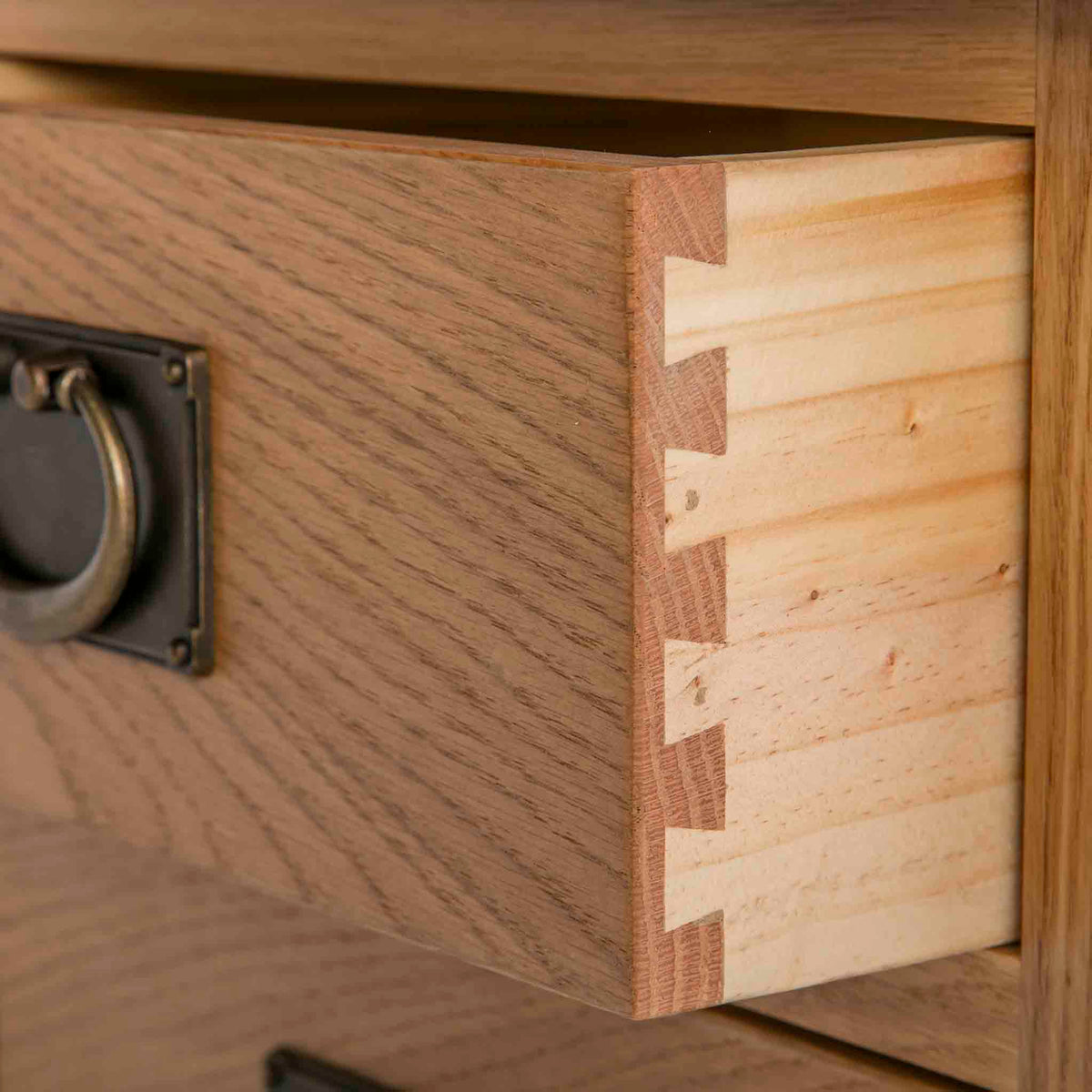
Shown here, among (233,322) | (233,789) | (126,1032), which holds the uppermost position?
(233,322)

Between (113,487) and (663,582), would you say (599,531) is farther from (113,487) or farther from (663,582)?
(113,487)

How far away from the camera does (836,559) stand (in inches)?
14.4

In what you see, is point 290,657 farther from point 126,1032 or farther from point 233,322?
point 126,1032

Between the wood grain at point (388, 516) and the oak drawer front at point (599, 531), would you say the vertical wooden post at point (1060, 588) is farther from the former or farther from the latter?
the wood grain at point (388, 516)

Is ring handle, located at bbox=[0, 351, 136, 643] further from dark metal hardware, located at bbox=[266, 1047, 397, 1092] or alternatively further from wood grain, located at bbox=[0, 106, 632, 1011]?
dark metal hardware, located at bbox=[266, 1047, 397, 1092]

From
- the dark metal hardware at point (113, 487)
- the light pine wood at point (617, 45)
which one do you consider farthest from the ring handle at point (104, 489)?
the light pine wood at point (617, 45)

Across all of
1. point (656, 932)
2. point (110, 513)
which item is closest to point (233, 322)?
point (110, 513)

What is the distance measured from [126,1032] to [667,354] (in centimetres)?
40

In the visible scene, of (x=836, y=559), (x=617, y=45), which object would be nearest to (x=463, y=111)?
(x=617, y=45)

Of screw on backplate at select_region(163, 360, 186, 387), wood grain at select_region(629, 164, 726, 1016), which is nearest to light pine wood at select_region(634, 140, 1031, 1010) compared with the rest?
wood grain at select_region(629, 164, 726, 1016)

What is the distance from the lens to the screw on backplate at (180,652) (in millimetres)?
422

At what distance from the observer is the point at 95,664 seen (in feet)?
1.48

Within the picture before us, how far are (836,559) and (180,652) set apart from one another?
0.16 m

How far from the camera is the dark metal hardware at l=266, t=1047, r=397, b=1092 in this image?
566 millimetres
